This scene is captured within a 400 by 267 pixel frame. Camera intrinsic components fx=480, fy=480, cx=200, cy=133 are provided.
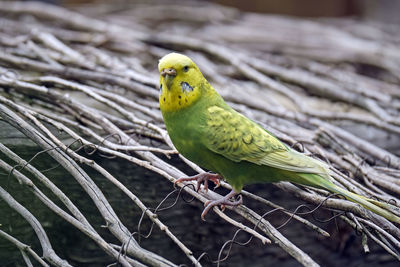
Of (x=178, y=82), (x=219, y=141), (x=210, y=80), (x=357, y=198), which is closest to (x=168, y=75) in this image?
(x=178, y=82)

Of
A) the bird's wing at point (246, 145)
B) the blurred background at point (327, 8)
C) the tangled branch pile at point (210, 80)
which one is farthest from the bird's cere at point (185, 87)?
the blurred background at point (327, 8)

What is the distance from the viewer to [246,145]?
1.88 metres

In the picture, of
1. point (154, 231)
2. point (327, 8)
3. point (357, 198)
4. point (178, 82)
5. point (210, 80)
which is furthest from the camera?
point (327, 8)

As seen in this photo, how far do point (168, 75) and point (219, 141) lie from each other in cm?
32

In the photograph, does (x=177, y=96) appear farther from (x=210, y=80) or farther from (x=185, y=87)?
(x=210, y=80)

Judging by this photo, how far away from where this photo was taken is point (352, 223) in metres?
1.83

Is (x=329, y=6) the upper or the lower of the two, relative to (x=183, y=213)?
upper

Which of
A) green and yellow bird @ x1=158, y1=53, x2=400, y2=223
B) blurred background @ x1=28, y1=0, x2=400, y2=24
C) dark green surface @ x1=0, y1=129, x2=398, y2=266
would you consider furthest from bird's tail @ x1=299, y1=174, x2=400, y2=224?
blurred background @ x1=28, y1=0, x2=400, y2=24

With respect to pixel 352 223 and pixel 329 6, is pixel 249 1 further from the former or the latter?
pixel 352 223

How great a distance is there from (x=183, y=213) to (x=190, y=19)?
280 cm

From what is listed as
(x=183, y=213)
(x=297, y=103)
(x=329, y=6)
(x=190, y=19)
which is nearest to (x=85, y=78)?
(x=183, y=213)

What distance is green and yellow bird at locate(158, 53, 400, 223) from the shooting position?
6.00 ft

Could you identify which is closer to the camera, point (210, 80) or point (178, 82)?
point (178, 82)

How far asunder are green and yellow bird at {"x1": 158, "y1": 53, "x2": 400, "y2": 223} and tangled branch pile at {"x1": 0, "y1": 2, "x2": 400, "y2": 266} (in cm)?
10
